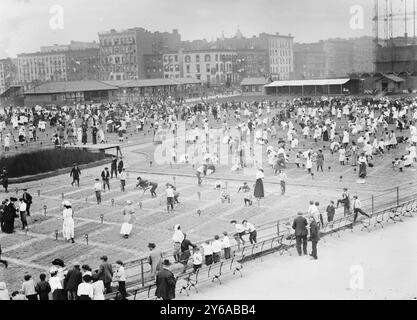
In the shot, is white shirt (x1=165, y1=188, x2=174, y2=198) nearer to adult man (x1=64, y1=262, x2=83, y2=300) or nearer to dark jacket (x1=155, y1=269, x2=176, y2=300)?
adult man (x1=64, y1=262, x2=83, y2=300)

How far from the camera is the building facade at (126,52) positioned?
10538 cm

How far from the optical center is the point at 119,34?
10556 cm

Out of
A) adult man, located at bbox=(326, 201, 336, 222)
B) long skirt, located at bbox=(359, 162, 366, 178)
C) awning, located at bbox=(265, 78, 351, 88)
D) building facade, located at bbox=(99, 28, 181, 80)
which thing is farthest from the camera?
building facade, located at bbox=(99, 28, 181, 80)

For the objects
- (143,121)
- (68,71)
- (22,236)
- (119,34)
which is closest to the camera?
(22,236)

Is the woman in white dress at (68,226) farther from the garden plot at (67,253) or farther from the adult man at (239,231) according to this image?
the adult man at (239,231)

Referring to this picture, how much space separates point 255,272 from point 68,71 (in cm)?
10669

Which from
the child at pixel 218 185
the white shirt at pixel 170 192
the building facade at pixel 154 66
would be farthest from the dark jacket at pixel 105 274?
the building facade at pixel 154 66

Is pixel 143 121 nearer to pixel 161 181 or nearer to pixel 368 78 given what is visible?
pixel 161 181

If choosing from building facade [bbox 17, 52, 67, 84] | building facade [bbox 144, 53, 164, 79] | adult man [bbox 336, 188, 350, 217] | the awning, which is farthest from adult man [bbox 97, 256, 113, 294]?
building facade [bbox 17, 52, 67, 84]

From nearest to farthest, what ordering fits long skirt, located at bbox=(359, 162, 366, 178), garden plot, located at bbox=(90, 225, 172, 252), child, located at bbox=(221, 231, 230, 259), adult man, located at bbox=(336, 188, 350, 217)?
child, located at bbox=(221, 231, 230, 259)
garden plot, located at bbox=(90, 225, 172, 252)
adult man, located at bbox=(336, 188, 350, 217)
long skirt, located at bbox=(359, 162, 366, 178)

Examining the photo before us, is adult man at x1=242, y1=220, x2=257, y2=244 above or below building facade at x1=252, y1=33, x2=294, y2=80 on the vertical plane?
below

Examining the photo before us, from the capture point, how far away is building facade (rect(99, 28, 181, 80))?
10538 cm

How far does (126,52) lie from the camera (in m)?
106
